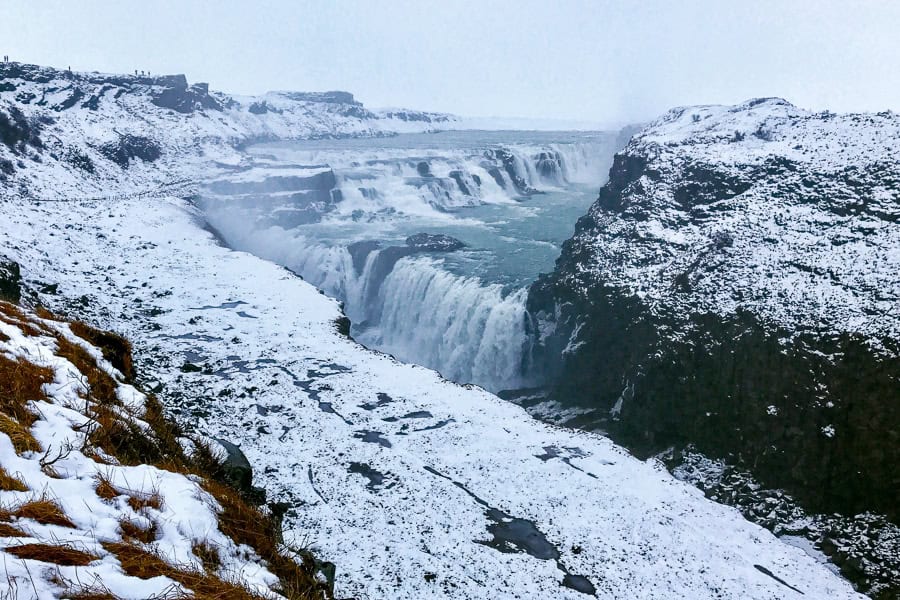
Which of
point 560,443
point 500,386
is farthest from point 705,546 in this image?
point 500,386

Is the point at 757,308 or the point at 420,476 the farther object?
the point at 757,308

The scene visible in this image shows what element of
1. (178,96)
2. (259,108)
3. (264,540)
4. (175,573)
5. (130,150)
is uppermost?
(259,108)

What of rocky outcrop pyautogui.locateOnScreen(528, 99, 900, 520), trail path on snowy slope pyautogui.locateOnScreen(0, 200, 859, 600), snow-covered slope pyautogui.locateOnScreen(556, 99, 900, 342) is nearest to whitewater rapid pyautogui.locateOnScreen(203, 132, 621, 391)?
rocky outcrop pyautogui.locateOnScreen(528, 99, 900, 520)

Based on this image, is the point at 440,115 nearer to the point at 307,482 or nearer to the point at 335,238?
the point at 335,238

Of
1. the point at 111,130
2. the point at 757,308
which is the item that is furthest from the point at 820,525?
the point at 111,130

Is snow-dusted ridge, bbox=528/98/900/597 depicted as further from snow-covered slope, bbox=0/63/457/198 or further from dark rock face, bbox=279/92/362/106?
dark rock face, bbox=279/92/362/106

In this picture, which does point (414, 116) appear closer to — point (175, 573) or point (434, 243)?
→ point (434, 243)
